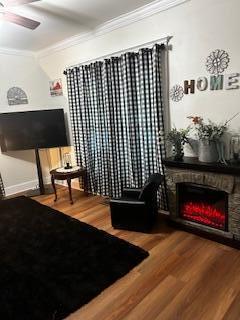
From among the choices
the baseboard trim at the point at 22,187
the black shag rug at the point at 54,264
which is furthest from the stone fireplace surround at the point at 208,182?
the baseboard trim at the point at 22,187

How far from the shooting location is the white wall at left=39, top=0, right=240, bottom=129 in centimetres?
245

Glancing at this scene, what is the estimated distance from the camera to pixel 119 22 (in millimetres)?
3230

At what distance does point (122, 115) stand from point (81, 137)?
1.03 metres

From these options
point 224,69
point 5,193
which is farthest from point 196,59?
point 5,193

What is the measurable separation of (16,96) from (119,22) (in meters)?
2.37

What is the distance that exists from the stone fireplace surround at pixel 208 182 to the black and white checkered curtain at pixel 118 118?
33 centimetres

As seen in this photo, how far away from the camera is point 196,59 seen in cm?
272

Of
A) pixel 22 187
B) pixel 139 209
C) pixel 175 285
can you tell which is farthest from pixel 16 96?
pixel 175 285

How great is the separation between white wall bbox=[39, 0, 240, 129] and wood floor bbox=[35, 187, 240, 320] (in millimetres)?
1376

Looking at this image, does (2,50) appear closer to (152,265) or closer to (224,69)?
(224,69)

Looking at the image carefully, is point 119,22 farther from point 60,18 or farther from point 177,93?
point 177,93

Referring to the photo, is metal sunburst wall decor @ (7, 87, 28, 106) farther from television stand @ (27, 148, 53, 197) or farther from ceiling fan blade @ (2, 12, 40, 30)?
ceiling fan blade @ (2, 12, 40, 30)

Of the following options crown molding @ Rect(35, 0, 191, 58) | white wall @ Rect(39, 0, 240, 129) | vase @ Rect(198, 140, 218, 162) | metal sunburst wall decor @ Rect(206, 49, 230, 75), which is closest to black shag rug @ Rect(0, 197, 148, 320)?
vase @ Rect(198, 140, 218, 162)

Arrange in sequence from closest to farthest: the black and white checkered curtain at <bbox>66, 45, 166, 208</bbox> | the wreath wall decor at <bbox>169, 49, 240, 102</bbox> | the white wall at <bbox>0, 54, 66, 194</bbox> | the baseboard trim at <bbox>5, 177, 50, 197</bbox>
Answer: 1. the wreath wall decor at <bbox>169, 49, 240, 102</bbox>
2. the black and white checkered curtain at <bbox>66, 45, 166, 208</bbox>
3. the white wall at <bbox>0, 54, 66, 194</bbox>
4. the baseboard trim at <bbox>5, 177, 50, 197</bbox>
